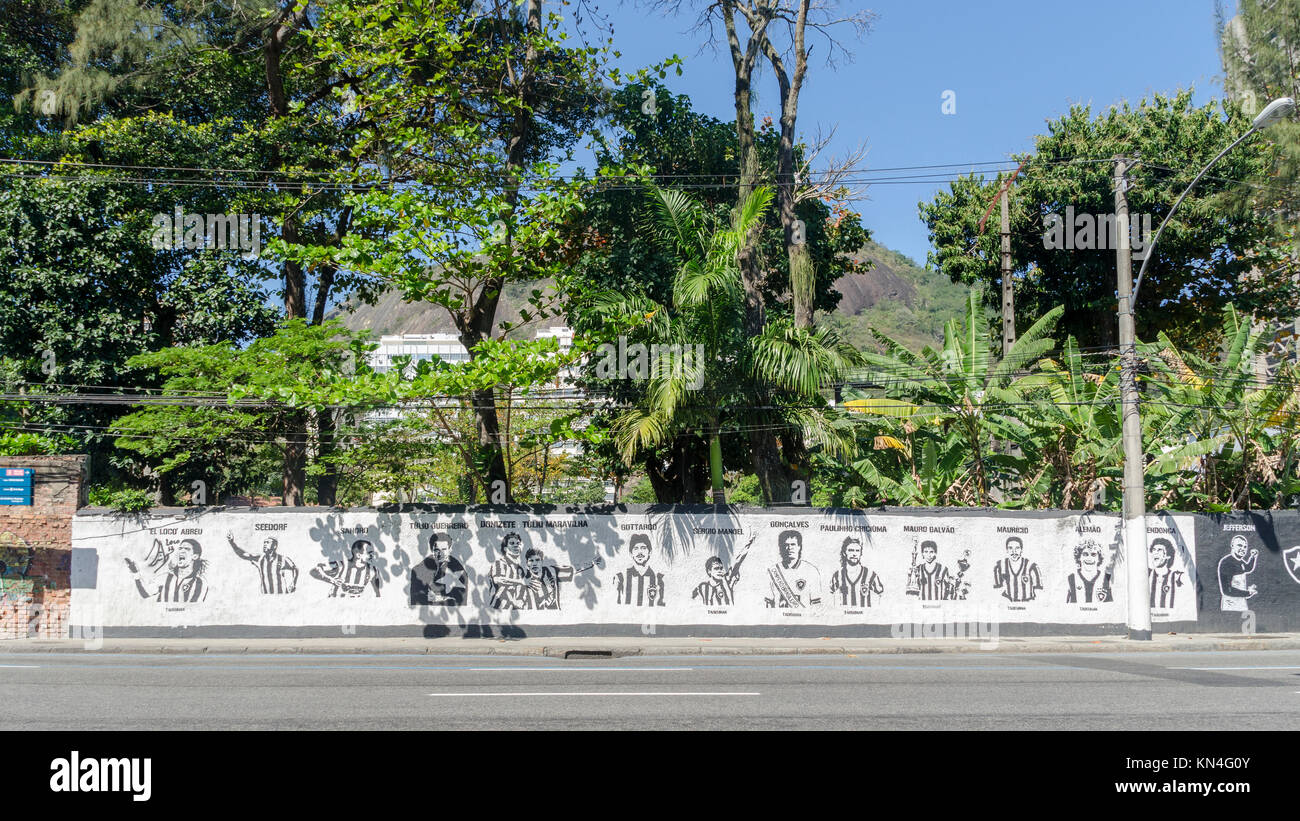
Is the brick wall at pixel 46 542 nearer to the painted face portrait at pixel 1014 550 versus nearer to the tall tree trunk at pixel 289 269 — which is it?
the tall tree trunk at pixel 289 269

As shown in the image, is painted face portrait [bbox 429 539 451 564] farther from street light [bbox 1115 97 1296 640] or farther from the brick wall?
street light [bbox 1115 97 1296 640]

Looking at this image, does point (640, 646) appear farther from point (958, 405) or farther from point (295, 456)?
point (295, 456)

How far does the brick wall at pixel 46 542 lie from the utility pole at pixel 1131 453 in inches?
752

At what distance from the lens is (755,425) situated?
708 inches

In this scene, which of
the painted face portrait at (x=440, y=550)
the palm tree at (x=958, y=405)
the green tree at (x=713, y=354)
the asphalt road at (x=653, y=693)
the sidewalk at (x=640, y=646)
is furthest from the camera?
the palm tree at (x=958, y=405)

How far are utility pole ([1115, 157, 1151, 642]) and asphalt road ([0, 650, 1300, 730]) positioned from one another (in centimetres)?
160

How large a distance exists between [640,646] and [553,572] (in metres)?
2.28

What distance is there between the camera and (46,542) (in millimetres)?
16656

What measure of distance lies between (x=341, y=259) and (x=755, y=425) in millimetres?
8501

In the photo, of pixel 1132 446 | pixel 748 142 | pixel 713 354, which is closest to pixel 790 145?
pixel 748 142

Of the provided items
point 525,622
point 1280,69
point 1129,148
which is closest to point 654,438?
point 525,622

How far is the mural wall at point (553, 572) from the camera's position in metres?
16.5

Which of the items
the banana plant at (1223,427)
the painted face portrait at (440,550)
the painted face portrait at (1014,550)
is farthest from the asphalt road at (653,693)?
the banana plant at (1223,427)

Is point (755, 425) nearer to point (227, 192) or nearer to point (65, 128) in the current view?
point (227, 192)
